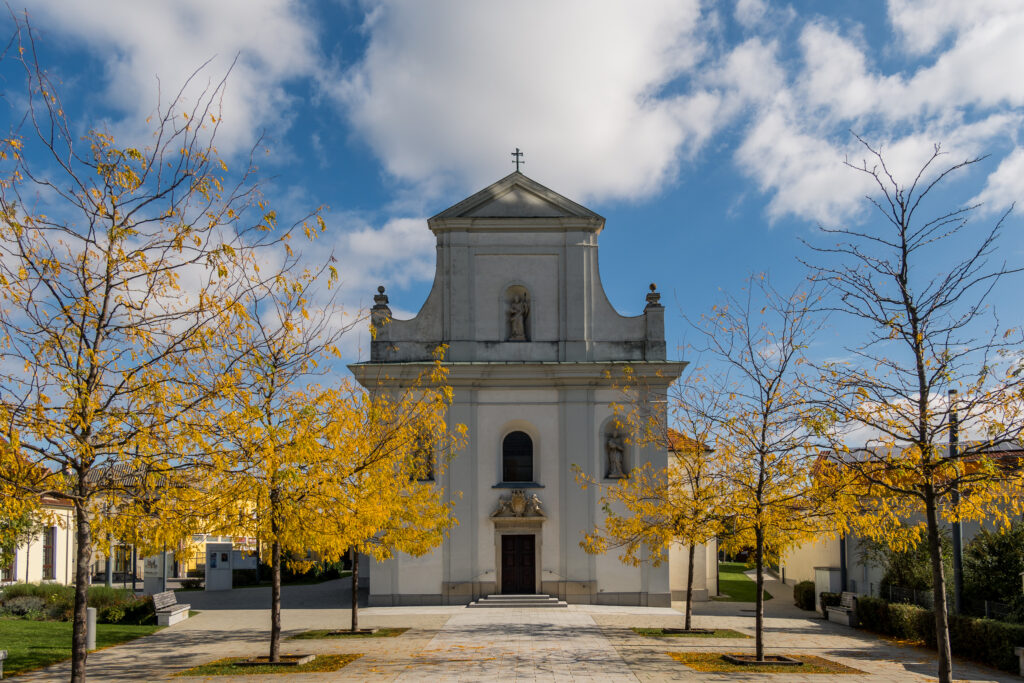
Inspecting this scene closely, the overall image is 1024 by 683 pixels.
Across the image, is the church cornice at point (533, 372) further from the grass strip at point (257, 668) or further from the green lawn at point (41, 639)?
the grass strip at point (257, 668)

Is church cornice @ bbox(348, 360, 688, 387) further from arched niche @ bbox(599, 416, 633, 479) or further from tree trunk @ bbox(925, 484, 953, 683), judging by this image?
tree trunk @ bbox(925, 484, 953, 683)

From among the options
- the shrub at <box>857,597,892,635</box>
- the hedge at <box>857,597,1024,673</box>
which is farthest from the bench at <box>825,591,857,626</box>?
the hedge at <box>857,597,1024,673</box>

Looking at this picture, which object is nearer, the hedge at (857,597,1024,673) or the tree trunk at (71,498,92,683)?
the tree trunk at (71,498,92,683)

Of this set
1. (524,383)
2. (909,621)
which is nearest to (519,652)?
(909,621)

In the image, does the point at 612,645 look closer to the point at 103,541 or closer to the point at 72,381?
the point at 103,541

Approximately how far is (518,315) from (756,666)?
1648cm

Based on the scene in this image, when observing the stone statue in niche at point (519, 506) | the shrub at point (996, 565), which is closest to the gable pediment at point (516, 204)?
the stone statue in niche at point (519, 506)

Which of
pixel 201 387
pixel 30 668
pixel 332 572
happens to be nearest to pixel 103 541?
pixel 201 387

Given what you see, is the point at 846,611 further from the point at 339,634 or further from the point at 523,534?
the point at 339,634

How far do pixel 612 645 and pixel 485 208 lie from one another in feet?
55.8

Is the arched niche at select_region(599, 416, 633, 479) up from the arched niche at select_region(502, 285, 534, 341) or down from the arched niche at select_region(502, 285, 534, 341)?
down

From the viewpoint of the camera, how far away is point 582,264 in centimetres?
3066

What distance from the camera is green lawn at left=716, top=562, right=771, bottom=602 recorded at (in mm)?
35250

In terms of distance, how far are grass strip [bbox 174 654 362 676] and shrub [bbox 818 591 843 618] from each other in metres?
16.5
